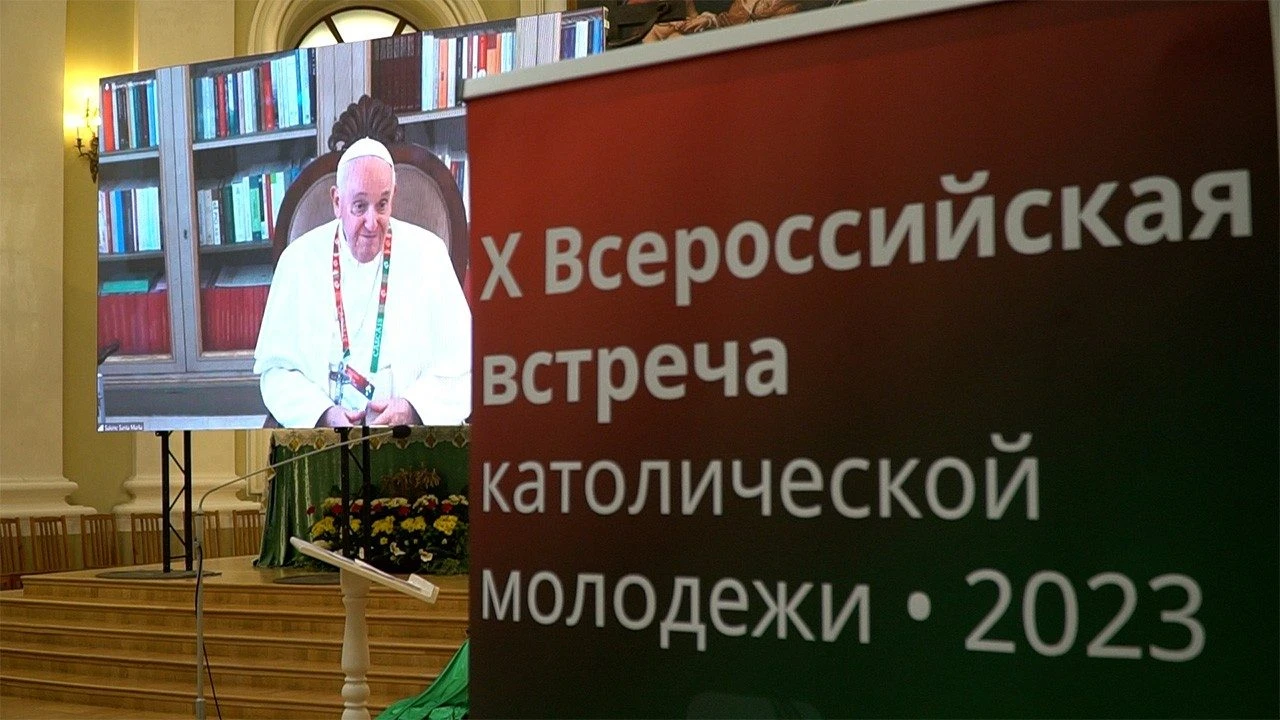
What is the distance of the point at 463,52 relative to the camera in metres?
7.30

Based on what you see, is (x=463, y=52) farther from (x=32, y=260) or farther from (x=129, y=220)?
(x=32, y=260)

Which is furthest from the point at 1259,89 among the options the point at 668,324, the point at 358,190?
the point at 358,190

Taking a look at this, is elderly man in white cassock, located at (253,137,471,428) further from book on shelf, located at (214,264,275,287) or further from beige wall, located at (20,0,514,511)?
beige wall, located at (20,0,514,511)

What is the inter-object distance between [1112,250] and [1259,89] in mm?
163

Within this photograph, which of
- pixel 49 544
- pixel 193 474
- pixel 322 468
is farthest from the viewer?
pixel 193 474

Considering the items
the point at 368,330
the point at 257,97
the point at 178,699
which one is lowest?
the point at 178,699

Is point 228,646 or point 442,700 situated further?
point 228,646

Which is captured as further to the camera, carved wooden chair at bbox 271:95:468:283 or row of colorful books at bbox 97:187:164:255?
row of colorful books at bbox 97:187:164:255

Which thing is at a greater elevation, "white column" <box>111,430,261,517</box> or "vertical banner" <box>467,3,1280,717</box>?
"vertical banner" <box>467,3,1280,717</box>

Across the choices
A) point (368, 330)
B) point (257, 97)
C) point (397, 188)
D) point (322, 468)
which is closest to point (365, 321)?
point (368, 330)

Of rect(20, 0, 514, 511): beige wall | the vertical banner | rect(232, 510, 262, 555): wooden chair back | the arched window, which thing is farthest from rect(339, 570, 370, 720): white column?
the arched window

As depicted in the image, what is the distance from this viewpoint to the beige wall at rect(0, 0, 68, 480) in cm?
1091

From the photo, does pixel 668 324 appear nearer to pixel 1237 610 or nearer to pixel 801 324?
pixel 801 324

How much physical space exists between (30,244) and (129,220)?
3.24m
